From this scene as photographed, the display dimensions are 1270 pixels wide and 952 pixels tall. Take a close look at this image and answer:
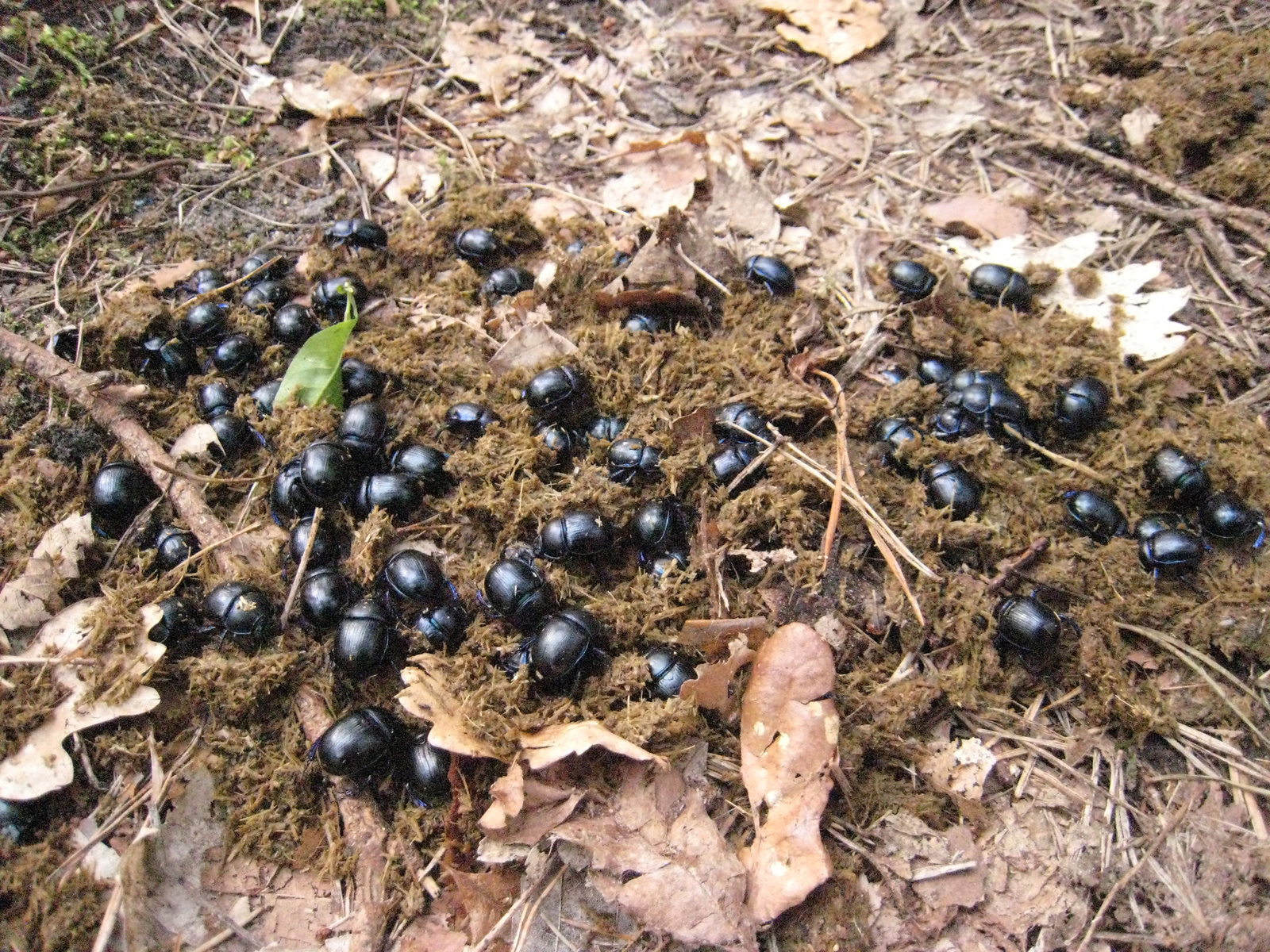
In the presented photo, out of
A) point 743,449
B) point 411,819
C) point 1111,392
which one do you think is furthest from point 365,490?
point 1111,392

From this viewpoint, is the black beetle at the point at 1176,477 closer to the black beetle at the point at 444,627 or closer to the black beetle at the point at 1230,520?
the black beetle at the point at 1230,520

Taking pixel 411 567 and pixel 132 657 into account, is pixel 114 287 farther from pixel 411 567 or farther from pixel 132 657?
pixel 411 567

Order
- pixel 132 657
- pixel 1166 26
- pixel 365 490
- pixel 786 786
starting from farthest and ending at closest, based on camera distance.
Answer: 1. pixel 1166 26
2. pixel 365 490
3. pixel 132 657
4. pixel 786 786

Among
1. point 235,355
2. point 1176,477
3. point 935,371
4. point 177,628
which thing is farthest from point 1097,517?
point 235,355

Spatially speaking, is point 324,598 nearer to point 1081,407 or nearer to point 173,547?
point 173,547

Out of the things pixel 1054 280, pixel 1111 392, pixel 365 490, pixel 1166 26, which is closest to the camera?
pixel 365 490

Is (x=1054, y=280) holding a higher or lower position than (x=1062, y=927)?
higher

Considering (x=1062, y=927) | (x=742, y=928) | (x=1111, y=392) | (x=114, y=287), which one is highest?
(x=114, y=287)

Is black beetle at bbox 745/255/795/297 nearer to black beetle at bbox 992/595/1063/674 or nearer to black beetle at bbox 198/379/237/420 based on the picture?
black beetle at bbox 992/595/1063/674
